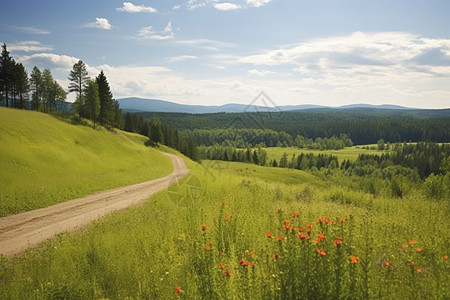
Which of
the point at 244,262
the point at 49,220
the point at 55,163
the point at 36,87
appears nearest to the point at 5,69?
the point at 36,87

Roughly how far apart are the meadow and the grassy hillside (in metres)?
10.7

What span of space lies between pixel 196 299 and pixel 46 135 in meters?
39.5

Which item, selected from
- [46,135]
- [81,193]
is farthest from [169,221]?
[46,135]

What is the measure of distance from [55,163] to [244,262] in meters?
31.3

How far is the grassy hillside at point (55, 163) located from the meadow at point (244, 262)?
10694mm

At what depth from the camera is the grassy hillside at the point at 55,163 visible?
1804cm

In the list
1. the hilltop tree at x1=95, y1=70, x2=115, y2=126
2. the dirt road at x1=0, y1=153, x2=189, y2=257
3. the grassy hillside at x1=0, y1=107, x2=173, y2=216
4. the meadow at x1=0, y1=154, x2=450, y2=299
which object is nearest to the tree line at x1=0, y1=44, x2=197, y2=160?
the hilltop tree at x1=95, y1=70, x2=115, y2=126

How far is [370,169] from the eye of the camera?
130 metres

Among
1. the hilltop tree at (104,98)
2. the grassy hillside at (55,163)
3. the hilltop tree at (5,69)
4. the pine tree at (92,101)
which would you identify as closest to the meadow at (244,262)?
the grassy hillside at (55,163)

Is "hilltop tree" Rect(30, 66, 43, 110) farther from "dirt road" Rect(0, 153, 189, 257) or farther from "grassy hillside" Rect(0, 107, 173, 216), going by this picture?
"dirt road" Rect(0, 153, 189, 257)

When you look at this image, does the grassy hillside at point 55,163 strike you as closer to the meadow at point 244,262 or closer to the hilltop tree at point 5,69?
the meadow at point 244,262

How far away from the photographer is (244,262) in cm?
349

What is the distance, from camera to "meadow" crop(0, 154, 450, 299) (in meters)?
3.85

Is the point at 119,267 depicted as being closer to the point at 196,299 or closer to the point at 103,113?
the point at 196,299
